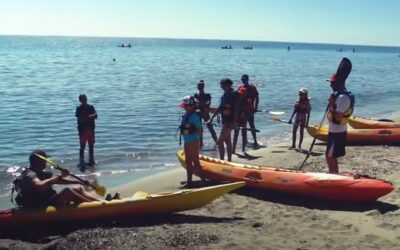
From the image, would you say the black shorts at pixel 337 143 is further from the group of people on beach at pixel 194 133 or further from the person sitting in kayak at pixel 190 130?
the person sitting in kayak at pixel 190 130

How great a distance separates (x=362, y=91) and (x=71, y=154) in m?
23.9

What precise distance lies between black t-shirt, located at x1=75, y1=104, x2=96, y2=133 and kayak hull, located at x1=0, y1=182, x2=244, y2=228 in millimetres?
4498

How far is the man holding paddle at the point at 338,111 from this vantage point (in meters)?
7.29

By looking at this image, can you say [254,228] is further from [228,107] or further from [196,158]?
[228,107]

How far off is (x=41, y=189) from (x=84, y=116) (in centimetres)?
463

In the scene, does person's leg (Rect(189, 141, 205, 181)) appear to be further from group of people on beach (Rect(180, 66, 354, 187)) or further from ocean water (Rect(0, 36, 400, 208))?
ocean water (Rect(0, 36, 400, 208))

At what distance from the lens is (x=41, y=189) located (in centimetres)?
669

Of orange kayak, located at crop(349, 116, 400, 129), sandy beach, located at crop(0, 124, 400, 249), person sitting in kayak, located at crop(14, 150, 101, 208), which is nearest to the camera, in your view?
sandy beach, located at crop(0, 124, 400, 249)

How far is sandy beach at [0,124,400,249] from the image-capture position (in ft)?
19.6

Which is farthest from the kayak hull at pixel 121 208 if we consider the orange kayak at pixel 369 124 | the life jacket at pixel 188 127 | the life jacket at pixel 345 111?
the orange kayak at pixel 369 124

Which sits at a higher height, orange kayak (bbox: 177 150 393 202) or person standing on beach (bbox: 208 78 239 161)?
person standing on beach (bbox: 208 78 239 161)

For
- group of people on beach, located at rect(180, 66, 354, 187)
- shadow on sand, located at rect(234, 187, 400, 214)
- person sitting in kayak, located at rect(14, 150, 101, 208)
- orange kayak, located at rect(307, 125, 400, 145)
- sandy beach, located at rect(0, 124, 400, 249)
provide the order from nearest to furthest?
sandy beach, located at rect(0, 124, 400, 249), person sitting in kayak, located at rect(14, 150, 101, 208), shadow on sand, located at rect(234, 187, 400, 214), group of people on beach, located at rect(180, 66, 354, 187), orange kayak, located at rect(307, 125, 400, 145)

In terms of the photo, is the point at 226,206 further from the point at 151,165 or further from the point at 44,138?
the point at 44,138

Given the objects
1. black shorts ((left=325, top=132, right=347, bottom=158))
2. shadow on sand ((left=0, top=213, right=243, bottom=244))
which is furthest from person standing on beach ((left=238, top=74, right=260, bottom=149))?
shadow on sand ((left=0, top=213, right=243, bottom=244))
